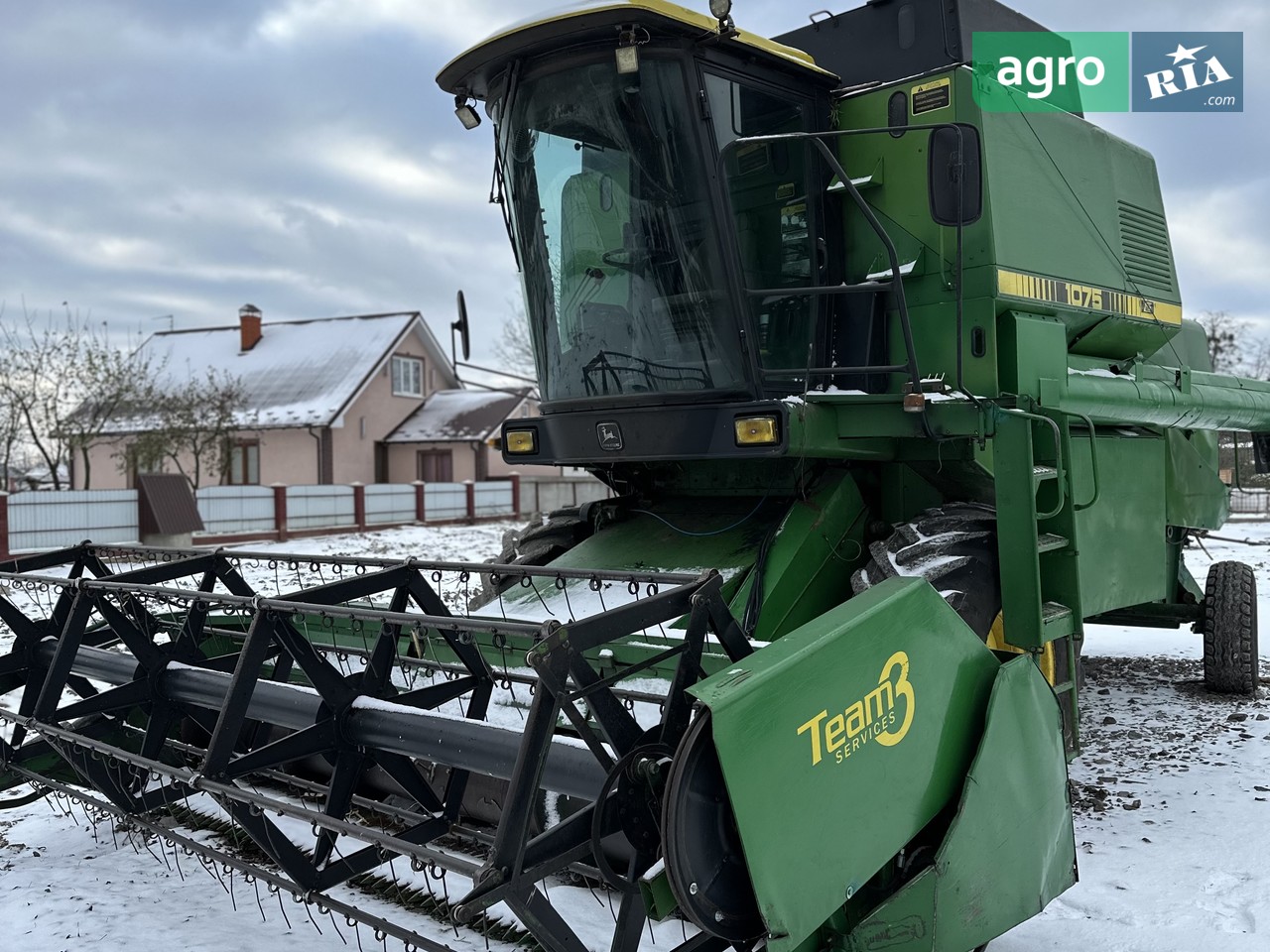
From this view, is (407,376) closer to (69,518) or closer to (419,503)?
(419,503)

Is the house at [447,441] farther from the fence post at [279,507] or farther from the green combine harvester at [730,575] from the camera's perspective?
the green combine harvester at [730,575]

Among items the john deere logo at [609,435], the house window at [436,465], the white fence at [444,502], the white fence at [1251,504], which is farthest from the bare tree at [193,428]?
the john deere logo at [609,435]

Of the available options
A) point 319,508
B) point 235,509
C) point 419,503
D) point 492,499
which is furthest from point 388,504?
point 235,509

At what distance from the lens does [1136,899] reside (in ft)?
10.8

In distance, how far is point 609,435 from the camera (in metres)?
4.24

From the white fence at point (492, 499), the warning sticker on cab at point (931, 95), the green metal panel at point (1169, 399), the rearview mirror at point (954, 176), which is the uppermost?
the warning sticker on cab at point (931, 95)

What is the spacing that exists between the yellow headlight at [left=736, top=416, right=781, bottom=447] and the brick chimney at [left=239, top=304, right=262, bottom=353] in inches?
1150

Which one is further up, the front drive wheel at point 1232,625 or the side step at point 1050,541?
the side step at point 1050,541

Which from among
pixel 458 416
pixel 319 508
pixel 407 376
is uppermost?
pixel 407 376

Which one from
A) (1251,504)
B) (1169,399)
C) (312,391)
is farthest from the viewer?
(312,391)

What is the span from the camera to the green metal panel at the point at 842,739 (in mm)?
2186

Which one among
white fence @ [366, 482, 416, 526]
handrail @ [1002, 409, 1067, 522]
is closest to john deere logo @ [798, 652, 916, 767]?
handrail @ [1002, 409, 1067, 522]

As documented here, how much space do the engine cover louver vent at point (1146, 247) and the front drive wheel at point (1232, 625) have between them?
1.62 m

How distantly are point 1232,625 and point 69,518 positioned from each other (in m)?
14.9
